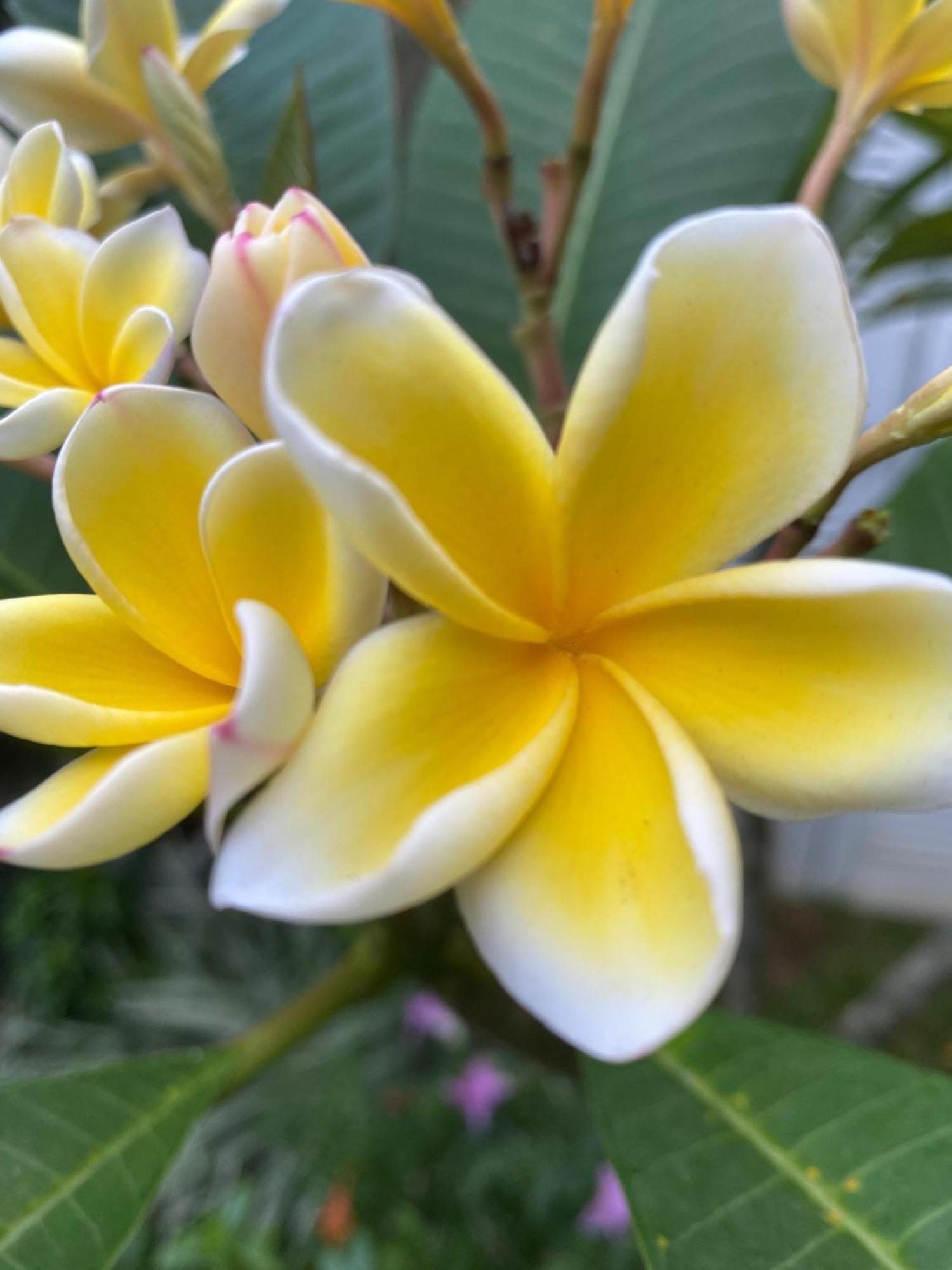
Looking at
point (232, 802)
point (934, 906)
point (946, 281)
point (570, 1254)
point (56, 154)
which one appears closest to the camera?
point (232, 802)

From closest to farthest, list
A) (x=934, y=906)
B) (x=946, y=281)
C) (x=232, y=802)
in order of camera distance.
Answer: (x=232, y=802)
(x=946, y=281)
(x=934, y=906)

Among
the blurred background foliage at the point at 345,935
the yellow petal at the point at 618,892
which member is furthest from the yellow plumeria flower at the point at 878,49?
the yellow petal at the point at 618,892

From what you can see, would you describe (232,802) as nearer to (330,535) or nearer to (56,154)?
(330,535)

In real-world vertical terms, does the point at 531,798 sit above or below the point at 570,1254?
above

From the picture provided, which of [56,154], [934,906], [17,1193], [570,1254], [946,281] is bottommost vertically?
[934,906]

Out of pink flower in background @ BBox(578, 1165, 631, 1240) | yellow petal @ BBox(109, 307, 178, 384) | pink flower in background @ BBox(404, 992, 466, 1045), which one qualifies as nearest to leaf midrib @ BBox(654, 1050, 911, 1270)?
yellow petal @ BBox(109, 307, 178, 384)

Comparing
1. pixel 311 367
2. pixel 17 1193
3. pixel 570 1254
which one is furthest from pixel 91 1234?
pixel 570 1254

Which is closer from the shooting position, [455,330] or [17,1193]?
[455,330]

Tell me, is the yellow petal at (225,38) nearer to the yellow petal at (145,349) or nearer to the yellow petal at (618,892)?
the yellow petal at (145,349)
